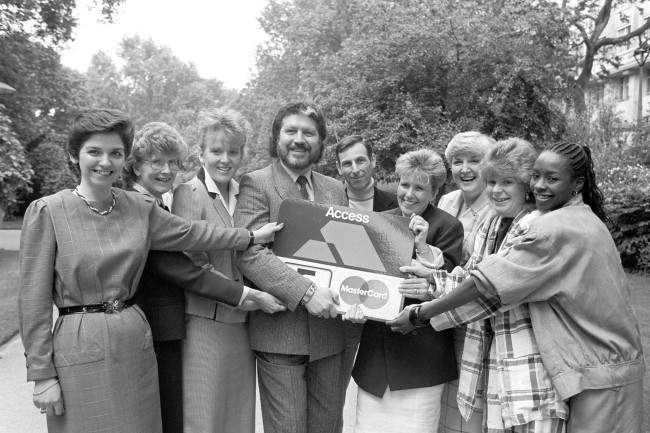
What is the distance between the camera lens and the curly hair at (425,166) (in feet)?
10.8

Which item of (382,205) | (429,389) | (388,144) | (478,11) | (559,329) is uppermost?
(478,11)

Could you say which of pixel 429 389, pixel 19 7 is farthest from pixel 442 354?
pixel 19 7

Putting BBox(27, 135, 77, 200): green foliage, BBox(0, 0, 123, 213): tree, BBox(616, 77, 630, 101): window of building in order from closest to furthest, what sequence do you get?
BBox(0, 0, 123, 213): tree, BBox(27, 135, 77, 200): green foliage, BBox(616, 77, 630, 101): window of building

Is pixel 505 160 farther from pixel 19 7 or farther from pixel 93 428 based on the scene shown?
pixel 19 7

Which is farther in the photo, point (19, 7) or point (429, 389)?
point (19, 7)

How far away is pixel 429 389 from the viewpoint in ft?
10.5

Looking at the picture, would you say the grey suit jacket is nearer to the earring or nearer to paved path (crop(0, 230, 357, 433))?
the earring

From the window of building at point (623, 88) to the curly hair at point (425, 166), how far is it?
43264 mm

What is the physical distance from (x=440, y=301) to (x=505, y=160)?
0.79 m

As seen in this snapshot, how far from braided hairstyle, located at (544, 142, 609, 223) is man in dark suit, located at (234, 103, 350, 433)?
52.3 inches

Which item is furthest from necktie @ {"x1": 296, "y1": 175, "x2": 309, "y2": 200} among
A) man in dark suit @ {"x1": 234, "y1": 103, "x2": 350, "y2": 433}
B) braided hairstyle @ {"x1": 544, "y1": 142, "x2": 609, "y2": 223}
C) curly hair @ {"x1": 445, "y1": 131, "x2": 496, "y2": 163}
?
braided hairstyle @ {"x1": 544, "y1": 142, "x2": 609, "y2": 223}

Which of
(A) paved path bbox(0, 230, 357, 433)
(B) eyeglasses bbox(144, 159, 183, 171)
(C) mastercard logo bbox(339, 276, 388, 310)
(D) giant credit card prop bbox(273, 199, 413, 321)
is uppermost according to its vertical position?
(B) eyeglasses bbox(144, 159, 183, 171)

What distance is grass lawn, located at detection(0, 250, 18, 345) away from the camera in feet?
24.3

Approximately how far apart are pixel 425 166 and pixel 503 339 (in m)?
1.05
